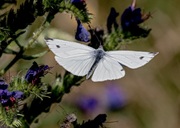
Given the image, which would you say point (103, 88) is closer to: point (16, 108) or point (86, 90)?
point (86, 90)

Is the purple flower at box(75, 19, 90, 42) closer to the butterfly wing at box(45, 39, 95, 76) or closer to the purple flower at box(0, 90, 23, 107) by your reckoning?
the butterfly wing at box(45, 39, 95, 76)

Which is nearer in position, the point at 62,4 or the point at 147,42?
the point at 62,4

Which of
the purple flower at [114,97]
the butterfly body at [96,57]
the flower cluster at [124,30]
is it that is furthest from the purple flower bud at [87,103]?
the butterfly body at [96,57]

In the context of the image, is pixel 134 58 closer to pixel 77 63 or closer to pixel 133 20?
pixel 77 63

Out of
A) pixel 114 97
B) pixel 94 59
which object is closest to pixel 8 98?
pixel 94 59

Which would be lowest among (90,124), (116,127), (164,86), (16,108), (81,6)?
(116,127)

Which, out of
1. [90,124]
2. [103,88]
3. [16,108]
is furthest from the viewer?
[103,88]

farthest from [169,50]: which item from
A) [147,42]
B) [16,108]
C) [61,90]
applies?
[16,108]
